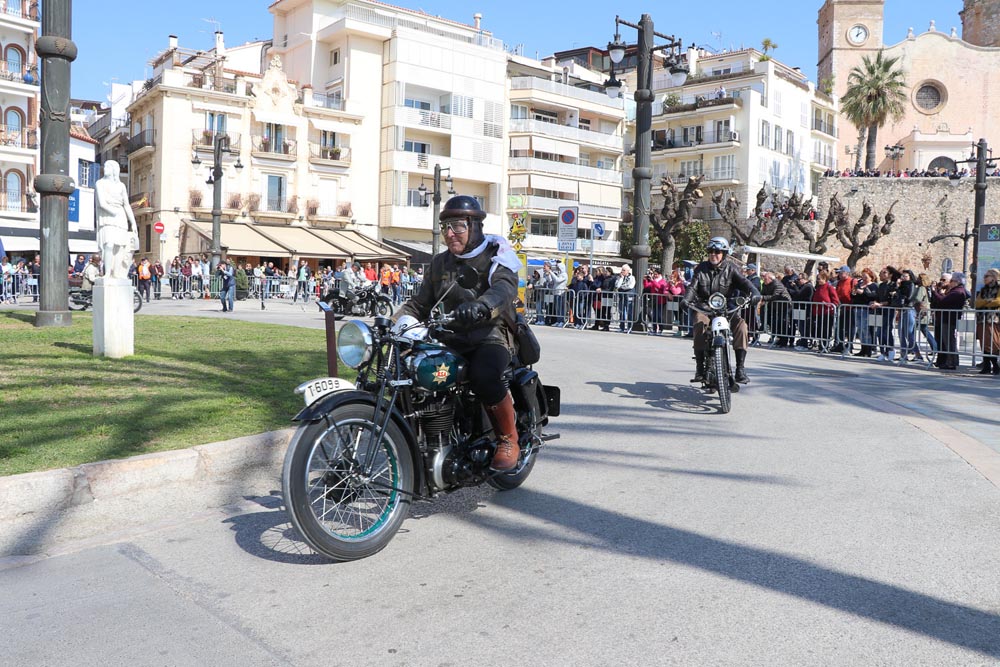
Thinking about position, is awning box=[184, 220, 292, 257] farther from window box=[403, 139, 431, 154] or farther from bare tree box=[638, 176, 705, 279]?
bare tree box=[638, 176, 705, 279]

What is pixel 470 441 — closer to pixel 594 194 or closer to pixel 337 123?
pixel 337 123

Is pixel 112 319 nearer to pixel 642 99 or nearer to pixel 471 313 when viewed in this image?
pixel 471 313

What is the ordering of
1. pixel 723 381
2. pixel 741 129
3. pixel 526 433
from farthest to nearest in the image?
pixel 741 129, pixel 723 381, pixel 526 433

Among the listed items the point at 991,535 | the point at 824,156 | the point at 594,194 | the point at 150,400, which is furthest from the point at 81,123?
the point at 991,535

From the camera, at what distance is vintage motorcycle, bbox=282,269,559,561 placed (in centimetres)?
380

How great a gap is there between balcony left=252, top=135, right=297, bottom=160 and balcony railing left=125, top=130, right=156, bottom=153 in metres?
5.10

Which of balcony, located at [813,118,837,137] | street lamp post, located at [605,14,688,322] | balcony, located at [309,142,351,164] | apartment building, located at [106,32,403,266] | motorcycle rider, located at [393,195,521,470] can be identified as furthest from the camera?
balcony, located at [813,118,837,137]

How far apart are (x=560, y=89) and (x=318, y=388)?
5798 cm

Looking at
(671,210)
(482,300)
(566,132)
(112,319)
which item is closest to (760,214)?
(671,210)

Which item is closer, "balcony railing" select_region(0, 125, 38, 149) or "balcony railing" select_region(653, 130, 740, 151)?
"balcony railing" select_region(0, 125, 38, 149)

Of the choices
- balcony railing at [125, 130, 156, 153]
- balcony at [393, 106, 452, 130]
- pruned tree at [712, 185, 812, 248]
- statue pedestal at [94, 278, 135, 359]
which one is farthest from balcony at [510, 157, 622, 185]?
statue pedestal at [94, 278, 135, 359]

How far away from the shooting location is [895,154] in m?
68.8

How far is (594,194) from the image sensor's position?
61438 mm

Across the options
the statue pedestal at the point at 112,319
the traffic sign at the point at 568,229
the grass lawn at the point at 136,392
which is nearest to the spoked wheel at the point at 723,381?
the grass lawn at the point at 136,392
